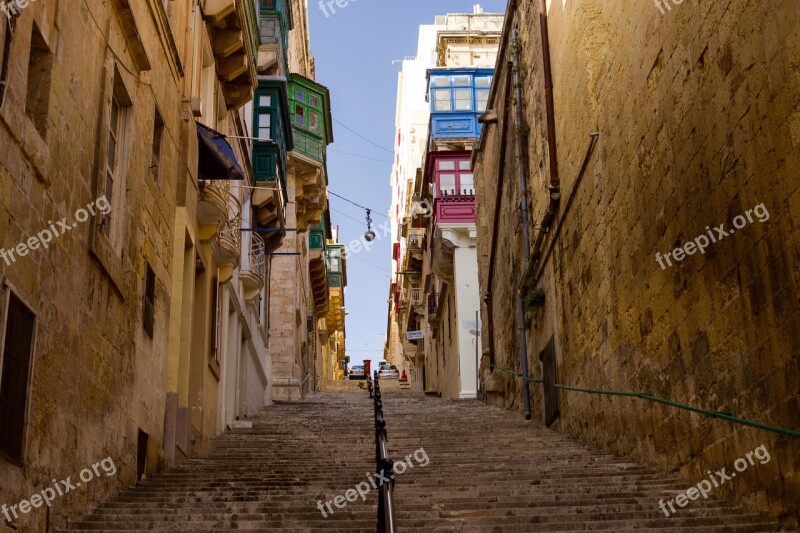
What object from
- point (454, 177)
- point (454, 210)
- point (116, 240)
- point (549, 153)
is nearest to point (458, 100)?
point (454, 177)

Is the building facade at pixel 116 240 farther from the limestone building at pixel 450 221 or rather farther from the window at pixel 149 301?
the limestone building at pixel 450 221

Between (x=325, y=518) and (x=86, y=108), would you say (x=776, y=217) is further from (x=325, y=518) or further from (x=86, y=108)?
(x=86, y=108)

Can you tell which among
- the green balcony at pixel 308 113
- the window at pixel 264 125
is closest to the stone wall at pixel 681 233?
the window at pixel 264 125

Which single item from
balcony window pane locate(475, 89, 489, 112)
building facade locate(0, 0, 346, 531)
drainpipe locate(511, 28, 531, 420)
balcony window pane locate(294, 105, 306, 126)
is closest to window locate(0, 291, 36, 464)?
building facade locate(0, 0, 346, 531)

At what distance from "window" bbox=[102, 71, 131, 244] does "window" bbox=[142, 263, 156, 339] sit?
1.32 meters

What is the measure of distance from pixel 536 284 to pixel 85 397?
10102 millimetres

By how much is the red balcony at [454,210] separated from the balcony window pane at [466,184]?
1063 millimetres

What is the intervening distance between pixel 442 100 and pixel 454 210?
320 inches

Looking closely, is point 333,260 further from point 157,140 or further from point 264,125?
point 157,140

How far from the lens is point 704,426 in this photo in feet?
28.4

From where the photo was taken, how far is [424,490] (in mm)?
9227

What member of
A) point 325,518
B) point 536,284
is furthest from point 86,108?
point 536,284

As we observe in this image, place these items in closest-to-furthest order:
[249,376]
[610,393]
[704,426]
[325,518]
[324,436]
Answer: [325,518] < [704,426] < [610,393] < [324,436] < [249,376]

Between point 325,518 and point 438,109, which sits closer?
point 325,518
